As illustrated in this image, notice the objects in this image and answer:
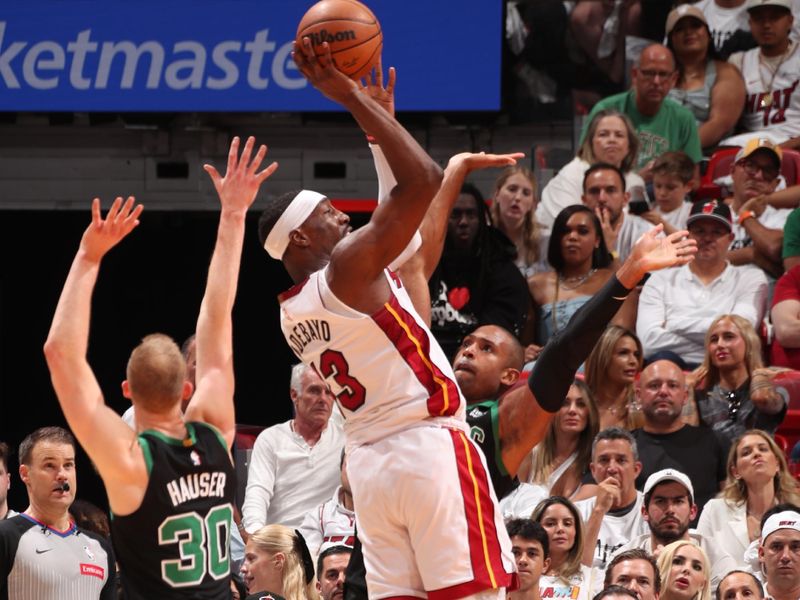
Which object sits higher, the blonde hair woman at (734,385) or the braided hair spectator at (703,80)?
the braided hair spectator at (703,80)

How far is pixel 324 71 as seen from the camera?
15.8ft

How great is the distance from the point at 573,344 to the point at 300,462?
3.69 meters

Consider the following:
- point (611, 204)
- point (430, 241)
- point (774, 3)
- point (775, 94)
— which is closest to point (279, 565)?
point (430, 241)

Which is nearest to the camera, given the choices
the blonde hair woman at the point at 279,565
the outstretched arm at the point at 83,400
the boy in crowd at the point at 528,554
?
the outstretched arm at the point at 83,400

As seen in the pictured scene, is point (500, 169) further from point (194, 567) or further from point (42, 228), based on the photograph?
point (194, 567)

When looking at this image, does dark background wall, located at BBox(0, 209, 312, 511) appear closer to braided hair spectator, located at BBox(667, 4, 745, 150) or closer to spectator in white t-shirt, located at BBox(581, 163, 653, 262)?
spectator in white t-shirt, located at BBox(581, 163, 653, 262)

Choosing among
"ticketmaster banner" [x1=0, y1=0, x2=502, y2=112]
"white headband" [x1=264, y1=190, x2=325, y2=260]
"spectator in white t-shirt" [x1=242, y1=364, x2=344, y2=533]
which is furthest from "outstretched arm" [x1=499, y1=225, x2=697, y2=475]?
"ticketmaster banner" [x1=0, y1=0, x2=502, y2=112]

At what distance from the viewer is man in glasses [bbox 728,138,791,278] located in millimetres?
10172

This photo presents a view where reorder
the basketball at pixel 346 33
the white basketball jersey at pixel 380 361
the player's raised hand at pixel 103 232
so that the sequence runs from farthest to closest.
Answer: the basketball at pixel 346 33, the white basketball jersey at pixel 380 361, the player's raised hand at pixel 103 232

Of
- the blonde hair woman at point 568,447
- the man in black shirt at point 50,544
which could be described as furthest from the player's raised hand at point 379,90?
the blonde hair woman at point 568,447

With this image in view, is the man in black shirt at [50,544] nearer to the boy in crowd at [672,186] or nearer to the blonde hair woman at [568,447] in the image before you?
the blonde hair woman at [568,447]

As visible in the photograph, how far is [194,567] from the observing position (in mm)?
4305

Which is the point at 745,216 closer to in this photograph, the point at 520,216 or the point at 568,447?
the point at 520,216

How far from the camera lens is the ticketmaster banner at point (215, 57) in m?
11.7
